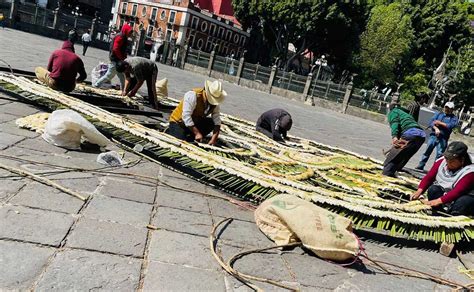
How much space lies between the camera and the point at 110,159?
4.21 meters

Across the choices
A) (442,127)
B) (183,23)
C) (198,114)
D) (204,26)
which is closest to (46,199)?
(198,114)

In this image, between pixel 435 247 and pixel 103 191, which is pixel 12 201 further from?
pixel 435 247

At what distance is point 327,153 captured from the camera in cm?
714

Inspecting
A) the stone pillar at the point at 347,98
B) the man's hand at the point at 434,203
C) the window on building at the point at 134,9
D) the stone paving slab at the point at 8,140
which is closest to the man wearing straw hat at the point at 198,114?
the stone paving slab at the point at 8,140

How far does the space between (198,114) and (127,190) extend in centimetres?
200

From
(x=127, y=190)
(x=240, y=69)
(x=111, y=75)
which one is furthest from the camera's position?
(x=240, y=69)

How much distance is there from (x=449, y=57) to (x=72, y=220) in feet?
119

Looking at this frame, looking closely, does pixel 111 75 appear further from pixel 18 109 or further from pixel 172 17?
pixel 172 17

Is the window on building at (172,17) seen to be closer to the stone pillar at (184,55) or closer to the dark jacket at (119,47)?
the stone pillar at (184,55)

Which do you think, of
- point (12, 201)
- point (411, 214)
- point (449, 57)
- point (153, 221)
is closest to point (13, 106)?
point (12, 201)

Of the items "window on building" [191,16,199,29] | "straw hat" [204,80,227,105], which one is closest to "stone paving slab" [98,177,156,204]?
"straw hat" [204,80,227,105]

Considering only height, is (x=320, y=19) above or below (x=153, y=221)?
above

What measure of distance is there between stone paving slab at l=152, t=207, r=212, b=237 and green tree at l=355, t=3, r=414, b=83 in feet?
102

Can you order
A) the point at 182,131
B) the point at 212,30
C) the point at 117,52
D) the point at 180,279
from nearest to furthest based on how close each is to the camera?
the point at 180,279, the point at 182,131, the point at 117,52, the point at 212,30
